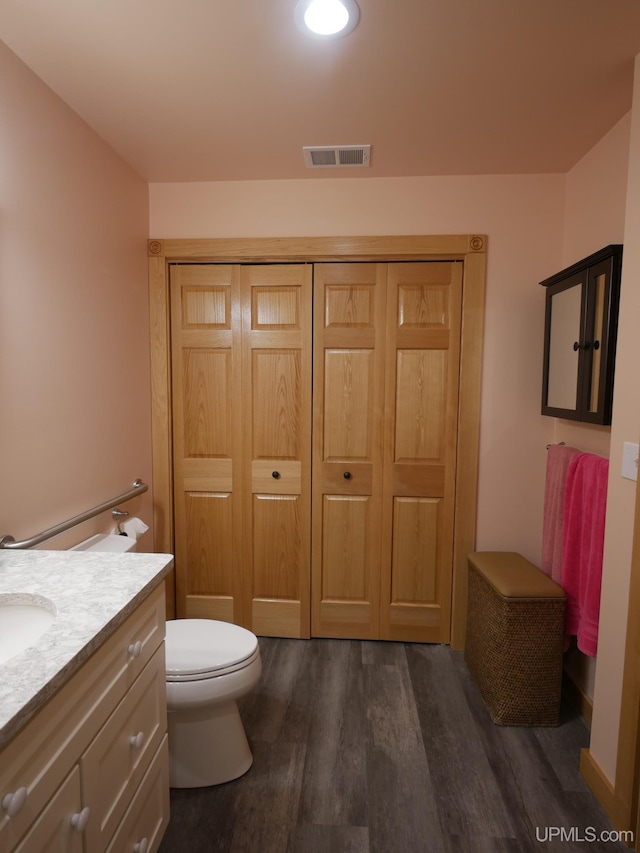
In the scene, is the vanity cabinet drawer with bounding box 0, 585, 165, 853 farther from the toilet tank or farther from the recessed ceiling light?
the recessed ceiling light

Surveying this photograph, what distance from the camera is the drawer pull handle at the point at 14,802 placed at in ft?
2.26

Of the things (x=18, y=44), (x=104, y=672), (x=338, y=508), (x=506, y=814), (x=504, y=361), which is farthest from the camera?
(x=338, y=508)

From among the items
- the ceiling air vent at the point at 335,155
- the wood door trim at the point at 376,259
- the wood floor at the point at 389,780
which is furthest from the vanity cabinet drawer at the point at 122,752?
the ceiling air vent at the point at 335,155

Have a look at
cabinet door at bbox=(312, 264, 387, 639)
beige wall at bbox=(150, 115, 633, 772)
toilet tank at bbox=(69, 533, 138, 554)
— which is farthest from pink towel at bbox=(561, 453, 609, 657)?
toilet tank at bbox=(69, 533, 138, 554)

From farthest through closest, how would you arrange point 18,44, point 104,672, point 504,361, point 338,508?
point 338,508
point 504,361
point 18,44
point 104,672

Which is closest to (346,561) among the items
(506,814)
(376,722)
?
(376,722)

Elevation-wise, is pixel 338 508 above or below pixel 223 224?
below

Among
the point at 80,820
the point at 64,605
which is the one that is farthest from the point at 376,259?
the point at 80,820

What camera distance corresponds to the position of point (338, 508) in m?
2.48

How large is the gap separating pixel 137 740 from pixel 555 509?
1809 mm

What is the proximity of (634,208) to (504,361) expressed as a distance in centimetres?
97

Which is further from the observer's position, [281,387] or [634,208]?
[281,387]

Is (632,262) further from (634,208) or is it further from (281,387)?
(281,387)

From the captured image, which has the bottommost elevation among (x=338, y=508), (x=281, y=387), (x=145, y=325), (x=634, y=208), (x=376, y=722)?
(x=376, y=722)
